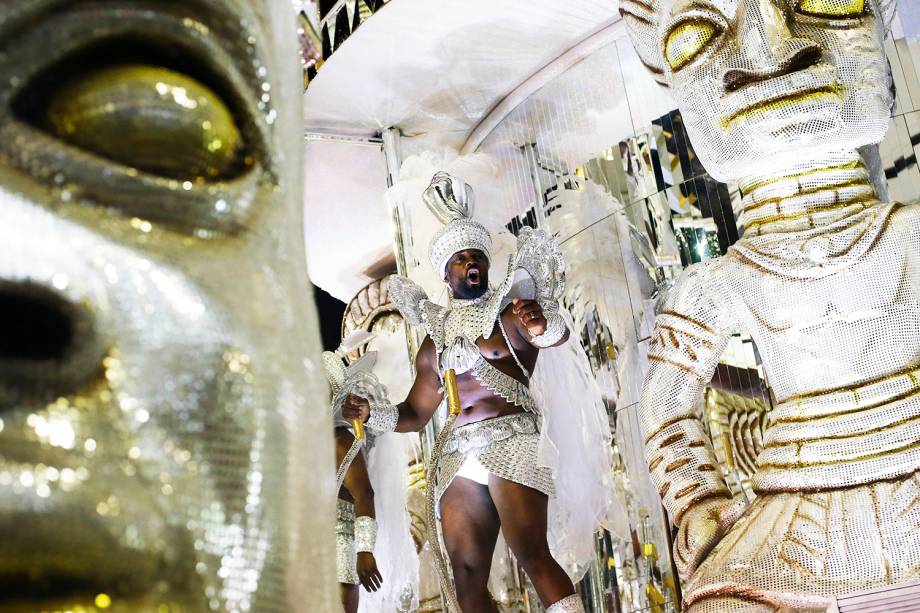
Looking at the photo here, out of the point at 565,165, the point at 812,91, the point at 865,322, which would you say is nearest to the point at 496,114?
the point at 565,165

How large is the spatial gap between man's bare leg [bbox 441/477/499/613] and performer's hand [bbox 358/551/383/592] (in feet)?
1.54

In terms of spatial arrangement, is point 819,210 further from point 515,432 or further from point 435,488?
point 435,488

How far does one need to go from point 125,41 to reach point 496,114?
3.28 meters

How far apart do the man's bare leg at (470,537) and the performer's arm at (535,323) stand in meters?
0.39

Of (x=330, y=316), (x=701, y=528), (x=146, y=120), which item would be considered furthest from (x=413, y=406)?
(x=146, y=120)

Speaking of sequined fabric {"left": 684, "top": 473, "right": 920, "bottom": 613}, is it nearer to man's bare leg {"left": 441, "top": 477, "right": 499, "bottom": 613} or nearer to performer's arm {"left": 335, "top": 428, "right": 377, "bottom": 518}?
man's bare leg {"left": 441, "top": 477, "right": 499, "bottom": 613}

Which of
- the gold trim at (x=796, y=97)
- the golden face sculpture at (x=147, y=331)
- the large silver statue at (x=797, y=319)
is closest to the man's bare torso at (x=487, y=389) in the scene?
the large silver statue at (x=797, y=319)

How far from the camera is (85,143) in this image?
0.25 m

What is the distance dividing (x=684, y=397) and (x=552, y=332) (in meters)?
0.64

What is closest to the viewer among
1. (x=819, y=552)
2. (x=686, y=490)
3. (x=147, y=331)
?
(x=147, y=331)

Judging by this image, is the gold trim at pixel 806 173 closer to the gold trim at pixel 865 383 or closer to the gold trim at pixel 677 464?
the gold trim at pixel 865 383

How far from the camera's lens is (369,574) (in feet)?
9.72

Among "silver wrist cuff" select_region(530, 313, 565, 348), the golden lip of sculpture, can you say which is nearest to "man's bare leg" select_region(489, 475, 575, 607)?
"silver wrist cuff" select_region(530, 313, 565, 348)

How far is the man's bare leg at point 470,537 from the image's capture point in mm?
2531
